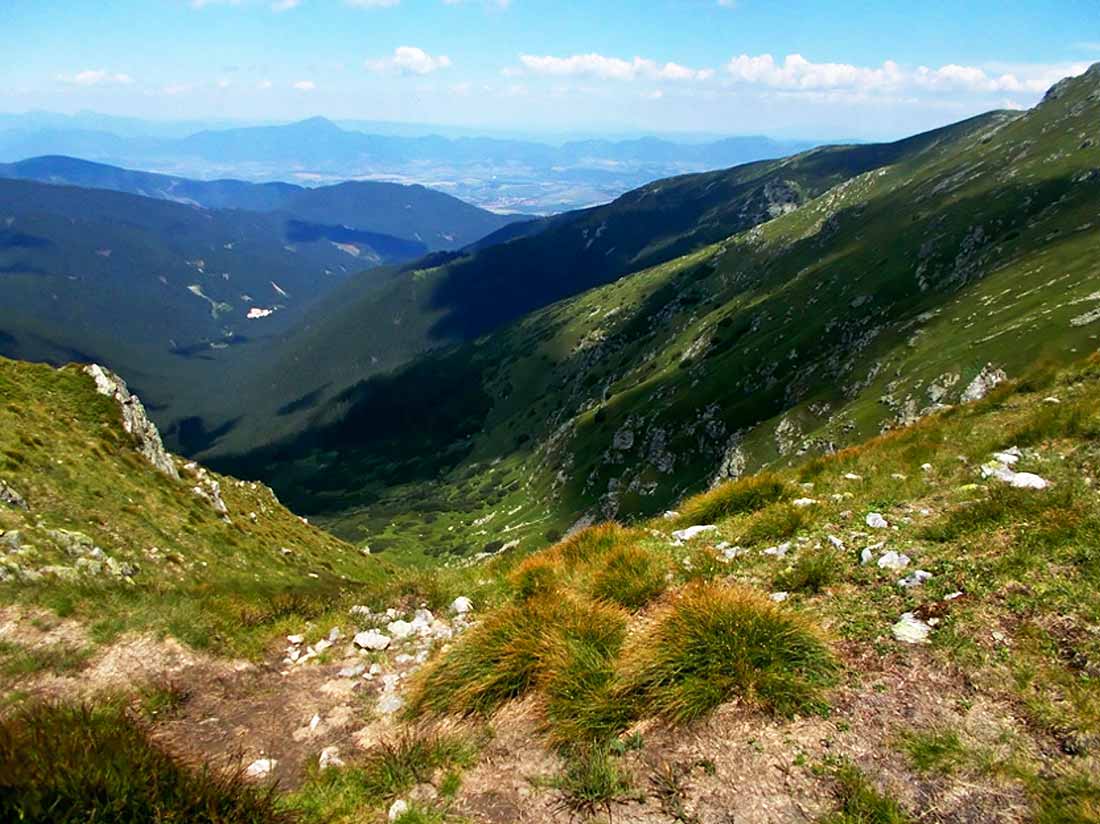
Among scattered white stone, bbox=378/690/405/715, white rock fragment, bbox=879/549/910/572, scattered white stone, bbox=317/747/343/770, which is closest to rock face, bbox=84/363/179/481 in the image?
scattered white stone, bbox=378/690/405/715

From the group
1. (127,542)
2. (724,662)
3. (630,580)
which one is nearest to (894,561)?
(724,662)

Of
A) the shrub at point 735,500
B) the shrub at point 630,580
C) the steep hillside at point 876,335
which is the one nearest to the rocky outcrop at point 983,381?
the steep hillside at point 876,335

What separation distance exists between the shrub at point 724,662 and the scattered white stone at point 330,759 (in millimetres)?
4081

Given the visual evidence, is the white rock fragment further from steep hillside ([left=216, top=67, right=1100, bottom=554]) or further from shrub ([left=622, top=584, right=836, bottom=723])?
steep hillside ([left=216, top=67, right=1100, bottom=554])

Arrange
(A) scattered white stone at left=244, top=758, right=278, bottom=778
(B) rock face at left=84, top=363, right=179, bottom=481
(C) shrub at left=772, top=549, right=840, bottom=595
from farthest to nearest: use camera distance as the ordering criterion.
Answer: (B) rock face at left=84, top=363, right=179, bottom=481 → (C) shrub at left=772, top=549, right=840, bottom=595 → (A) scattered white stone at left=244, top=758, right=278, bottom=778

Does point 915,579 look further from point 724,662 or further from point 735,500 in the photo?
point 735,500

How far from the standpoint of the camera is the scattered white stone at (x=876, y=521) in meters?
11.5

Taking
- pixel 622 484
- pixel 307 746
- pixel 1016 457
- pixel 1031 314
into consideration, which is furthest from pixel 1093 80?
pixel 307 746

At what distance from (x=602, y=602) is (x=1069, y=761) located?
6.16m

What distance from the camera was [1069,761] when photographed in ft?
19.1

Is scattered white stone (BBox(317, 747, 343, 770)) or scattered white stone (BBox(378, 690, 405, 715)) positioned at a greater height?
scattered white stone (BBox(317, 747, 343, 770))

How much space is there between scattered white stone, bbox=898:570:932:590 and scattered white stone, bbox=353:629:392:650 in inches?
367

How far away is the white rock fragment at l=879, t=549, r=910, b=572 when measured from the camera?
9.71 metres

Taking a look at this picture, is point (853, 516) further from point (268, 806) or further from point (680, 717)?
point (268, 806)
